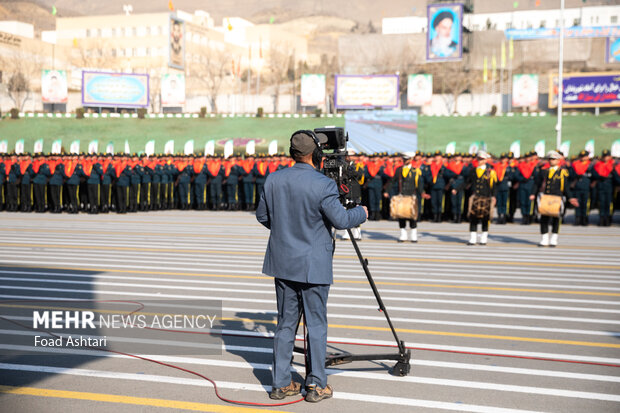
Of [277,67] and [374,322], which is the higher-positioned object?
[277,67]

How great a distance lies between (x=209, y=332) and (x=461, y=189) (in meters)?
15.0

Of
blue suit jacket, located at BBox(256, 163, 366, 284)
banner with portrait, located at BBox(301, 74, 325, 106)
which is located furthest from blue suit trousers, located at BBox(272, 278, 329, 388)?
banner with portrait, located at BBox(301, 74, 325, 106)

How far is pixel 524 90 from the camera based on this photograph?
76750mm

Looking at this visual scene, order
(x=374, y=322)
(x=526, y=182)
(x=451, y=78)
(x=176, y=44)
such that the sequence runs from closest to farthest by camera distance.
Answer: (x=374, y=322) → (x=526, y=182) → (x=451, y=78) → (x=176, y=44)

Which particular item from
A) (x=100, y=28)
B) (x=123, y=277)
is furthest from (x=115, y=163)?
(x=100, y=28)

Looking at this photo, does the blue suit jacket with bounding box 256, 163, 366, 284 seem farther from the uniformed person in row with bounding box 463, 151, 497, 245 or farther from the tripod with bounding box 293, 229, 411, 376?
the uniformed person in row with bounding box 463, 151, 497, 245

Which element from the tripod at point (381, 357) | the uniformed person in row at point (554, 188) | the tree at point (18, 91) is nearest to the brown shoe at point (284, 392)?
the tripod at point (381, 357)

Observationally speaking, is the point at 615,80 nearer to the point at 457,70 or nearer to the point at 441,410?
the point at 457,70

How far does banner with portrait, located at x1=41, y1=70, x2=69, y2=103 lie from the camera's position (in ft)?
266

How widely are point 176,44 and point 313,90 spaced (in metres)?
36.1

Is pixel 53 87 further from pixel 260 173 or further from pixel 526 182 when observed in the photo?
pixel 526 182

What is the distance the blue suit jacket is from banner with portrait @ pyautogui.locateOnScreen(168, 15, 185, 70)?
335 feet

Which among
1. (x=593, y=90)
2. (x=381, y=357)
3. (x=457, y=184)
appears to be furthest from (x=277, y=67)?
(x=381, y=357)

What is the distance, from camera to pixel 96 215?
23.2m
